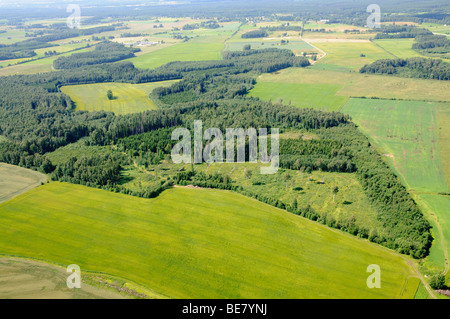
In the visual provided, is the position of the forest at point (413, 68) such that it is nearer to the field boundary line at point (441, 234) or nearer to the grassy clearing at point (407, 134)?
the grassy clearing at point (407, 134)

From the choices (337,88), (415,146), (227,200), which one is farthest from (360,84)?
(227,200)

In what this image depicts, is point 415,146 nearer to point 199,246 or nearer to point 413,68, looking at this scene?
point 199,246

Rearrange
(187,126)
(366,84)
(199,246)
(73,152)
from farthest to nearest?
(366,84) < (187,126) < (73,152) < (199,246)

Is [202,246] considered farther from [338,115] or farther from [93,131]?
[338,115]

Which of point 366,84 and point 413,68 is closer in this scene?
point 366,84

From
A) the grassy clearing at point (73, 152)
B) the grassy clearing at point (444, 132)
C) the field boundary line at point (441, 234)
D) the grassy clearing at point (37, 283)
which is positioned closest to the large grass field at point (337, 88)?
the grassy clearing at point (444, 132)

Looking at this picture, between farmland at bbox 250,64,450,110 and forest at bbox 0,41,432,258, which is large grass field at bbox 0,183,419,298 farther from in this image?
farmland at bbox 250,64,450,110
